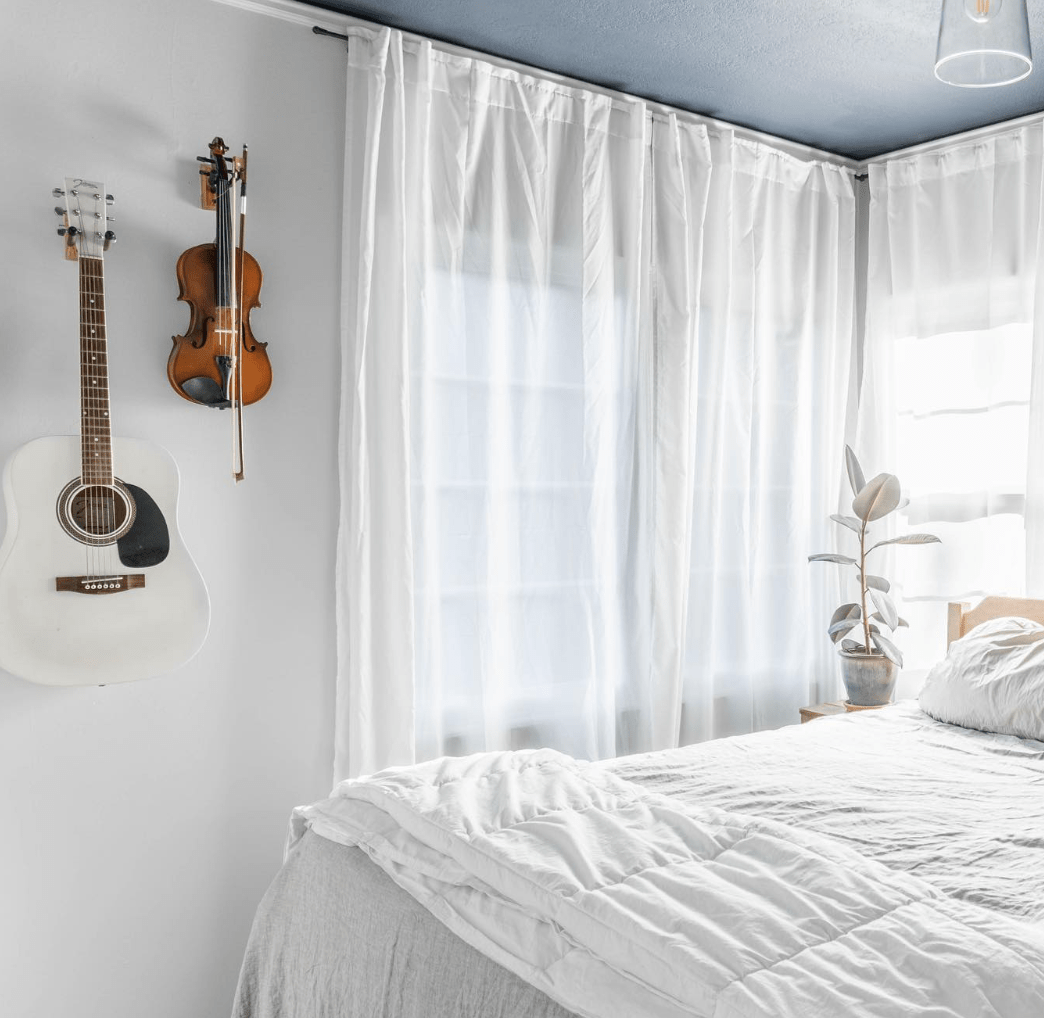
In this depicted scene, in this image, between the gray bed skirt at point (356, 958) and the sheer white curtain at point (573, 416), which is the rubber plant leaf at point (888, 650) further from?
the gray bed skirt at point (356, 958)

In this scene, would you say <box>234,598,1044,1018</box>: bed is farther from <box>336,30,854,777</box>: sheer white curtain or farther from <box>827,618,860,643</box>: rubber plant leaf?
<box>827,618,860,643</box>: rubber plant leaf

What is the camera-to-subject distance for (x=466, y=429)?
Answer: 9.20 ft

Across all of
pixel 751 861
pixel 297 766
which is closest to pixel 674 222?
pixel 297 766

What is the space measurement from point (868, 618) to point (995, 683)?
935 mm

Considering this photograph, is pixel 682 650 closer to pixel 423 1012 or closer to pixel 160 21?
pixel 423 1012

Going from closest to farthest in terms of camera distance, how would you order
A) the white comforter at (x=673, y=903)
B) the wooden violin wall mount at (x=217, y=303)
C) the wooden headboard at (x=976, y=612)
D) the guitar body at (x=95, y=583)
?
the white comforter at (x=673, y=903) → the guitar body at (x=95, y=583) → the wooden violin wall mount at (x=217, y=303) → the wooden headboard at (x=976, y=612)

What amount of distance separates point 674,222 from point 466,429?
1.07m

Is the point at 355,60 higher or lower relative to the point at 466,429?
higher

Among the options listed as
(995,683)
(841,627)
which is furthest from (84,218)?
(841,627)

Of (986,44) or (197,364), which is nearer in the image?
(986,44)

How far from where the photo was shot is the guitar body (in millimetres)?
2062

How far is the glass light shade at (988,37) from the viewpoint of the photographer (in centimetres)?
162

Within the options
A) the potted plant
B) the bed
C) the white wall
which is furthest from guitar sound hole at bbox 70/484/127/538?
the potted plant

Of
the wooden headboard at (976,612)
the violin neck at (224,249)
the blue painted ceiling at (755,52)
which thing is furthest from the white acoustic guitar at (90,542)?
the wooden headboard at (976,612)
